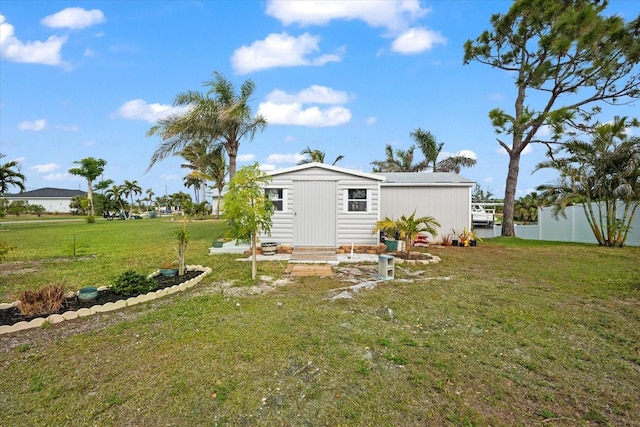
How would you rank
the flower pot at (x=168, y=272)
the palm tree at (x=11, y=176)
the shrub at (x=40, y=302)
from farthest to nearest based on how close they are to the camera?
A: the palm tree at (x=11, y=176) < the flower pot at (x=168, y=272) < the shrub at (x=40, y=302)

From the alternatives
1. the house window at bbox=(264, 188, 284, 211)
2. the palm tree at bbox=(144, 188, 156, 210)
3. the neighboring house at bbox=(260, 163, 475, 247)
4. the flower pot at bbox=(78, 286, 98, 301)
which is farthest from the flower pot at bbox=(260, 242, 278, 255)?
the palm tree at bbox=(144, 188, 156, 210)

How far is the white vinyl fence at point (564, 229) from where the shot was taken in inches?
518

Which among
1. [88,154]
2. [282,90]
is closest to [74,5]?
[282,90]

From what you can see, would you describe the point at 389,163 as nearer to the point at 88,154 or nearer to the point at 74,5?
the point at 74,5

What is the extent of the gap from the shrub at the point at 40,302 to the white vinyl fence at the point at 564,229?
17043mm

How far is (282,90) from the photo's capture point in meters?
17.9

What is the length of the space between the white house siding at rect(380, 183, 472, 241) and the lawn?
261 inches

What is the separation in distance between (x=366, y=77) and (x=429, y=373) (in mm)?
15599

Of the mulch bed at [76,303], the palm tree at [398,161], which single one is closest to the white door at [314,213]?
the mulch bed at [76,303]

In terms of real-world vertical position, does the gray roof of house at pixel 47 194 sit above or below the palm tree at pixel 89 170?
below

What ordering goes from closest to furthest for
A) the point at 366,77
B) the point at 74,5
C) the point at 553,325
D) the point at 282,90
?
the point at 553,325, the point at 74,5, the point at 366,77, the point at 282,90

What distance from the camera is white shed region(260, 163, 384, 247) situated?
412 inches

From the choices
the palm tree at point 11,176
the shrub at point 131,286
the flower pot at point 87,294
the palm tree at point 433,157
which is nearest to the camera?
the flower pot at point 87,294

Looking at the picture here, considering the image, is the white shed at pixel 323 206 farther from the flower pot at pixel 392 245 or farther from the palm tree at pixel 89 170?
the palm tree at pixel 89 170
